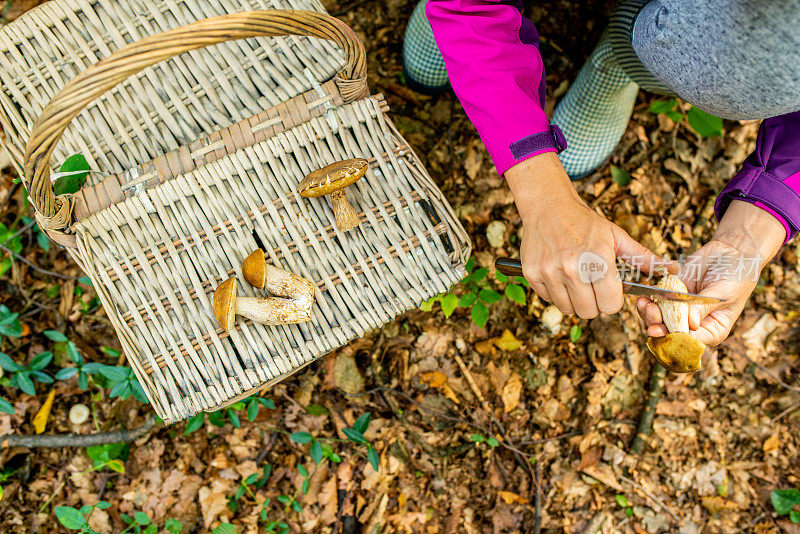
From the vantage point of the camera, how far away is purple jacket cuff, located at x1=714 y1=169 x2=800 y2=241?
118cm

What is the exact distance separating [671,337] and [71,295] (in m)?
2.09

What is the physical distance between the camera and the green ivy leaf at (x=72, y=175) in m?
1.21

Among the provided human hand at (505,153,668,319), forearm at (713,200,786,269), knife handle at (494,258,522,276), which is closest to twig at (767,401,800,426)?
forearm at (713,200,786,269)

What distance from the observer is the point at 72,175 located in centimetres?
123

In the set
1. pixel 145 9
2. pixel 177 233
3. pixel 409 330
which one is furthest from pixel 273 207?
pixel 409 330

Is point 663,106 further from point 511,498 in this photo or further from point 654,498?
point 511,498

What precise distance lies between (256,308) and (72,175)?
0.61m

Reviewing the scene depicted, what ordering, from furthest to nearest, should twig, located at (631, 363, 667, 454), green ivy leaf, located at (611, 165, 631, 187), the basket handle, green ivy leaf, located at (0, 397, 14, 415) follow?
1. green ivy leaf, located at (611, 165, 631, 187)
2. twig, located at (631, 363, 667, 454)
3. green ivy leaf, located at (0, 397, 14, 415)
4. the basket handle

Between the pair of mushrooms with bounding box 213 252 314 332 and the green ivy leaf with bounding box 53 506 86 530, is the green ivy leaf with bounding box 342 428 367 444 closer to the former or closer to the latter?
the pair of mushrooms with bounding box 213 252 314 332

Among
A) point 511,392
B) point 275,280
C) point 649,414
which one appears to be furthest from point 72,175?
point 649,414

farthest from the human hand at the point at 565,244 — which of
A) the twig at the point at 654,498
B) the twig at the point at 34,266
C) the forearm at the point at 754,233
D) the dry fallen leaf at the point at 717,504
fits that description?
the twig at the point at 34,266

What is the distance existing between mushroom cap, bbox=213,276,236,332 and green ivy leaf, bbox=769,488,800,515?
210 cm

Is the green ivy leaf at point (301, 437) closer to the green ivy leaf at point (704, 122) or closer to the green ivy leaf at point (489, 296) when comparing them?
the green ivy leaf at point (489, 296)

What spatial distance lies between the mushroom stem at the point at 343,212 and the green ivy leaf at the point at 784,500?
6.36 feet
